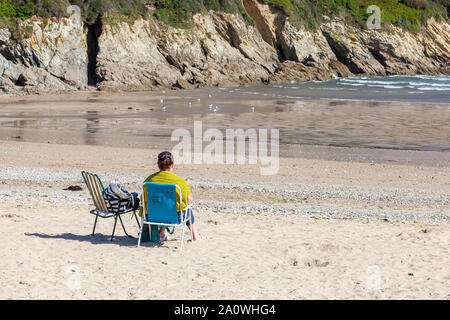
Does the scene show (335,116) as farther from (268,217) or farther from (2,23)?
(2,23)

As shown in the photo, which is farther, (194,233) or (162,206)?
(194,233)

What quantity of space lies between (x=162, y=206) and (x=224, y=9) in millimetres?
48334

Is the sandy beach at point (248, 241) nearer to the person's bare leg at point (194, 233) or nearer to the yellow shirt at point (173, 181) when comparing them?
the person's bare leg at point (194, 233)

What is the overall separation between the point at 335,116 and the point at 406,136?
6.44m

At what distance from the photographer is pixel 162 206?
737 centimetres

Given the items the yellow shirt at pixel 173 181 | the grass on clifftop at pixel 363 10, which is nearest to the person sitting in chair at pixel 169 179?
the yellow shirt at pixel 173 181

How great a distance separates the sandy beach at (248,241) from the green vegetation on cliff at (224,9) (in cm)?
2917

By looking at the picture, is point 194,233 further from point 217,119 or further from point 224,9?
point 224,9

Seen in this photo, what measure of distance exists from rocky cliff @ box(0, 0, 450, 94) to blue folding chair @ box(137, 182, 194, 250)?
3039cm

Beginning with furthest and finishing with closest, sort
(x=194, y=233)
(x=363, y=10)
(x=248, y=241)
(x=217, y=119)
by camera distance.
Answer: (x=363, y=10)
(x=217, y=119)
(x=248, y=241)
(x=194, y=233)

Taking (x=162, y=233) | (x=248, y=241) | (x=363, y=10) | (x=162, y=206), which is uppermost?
(x=363, y=10)

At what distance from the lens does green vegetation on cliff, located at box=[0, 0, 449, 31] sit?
40156 mm

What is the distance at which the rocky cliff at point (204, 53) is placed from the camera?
38812 mm

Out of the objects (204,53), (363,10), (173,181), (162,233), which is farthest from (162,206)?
(363,10)
